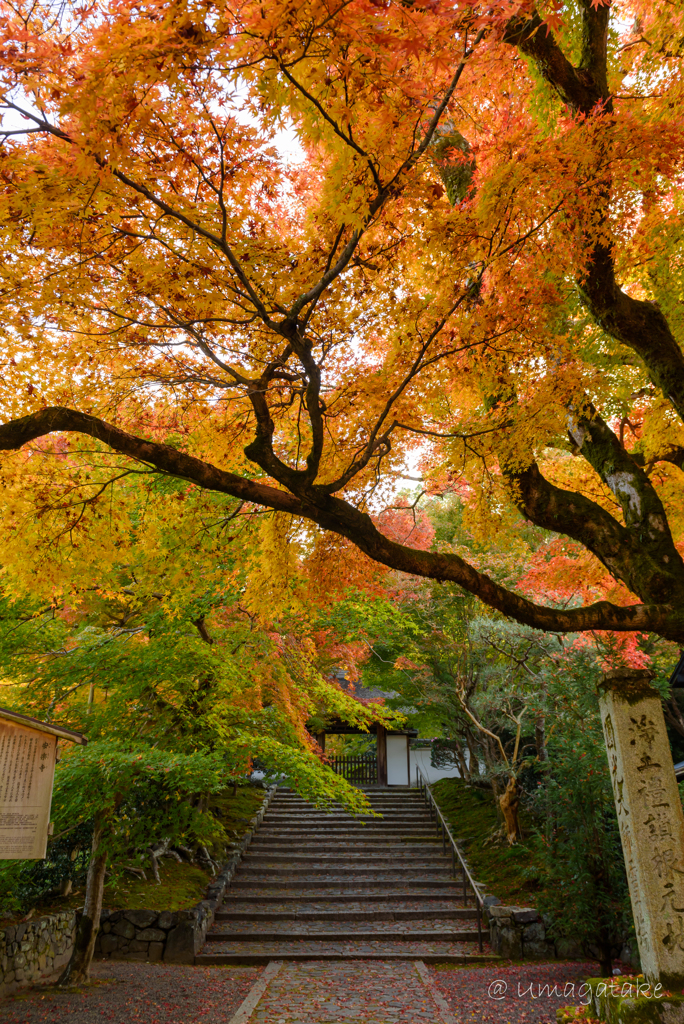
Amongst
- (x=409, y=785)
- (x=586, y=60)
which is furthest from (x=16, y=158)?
(x=409, y=785)

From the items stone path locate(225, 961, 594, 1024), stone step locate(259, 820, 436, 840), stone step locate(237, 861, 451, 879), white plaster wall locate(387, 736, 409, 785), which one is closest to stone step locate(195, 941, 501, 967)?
stone path locate(225, 961, 594, 1024)

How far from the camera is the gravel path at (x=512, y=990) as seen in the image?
676cm

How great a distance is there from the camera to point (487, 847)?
43.2ft

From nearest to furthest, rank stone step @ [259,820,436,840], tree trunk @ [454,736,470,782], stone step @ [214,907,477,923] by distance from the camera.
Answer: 1. stone step @ [214,907,477,923]
2. stone step @ [259,820,436,840]
3. tree trunk @ [454,736,470,782]

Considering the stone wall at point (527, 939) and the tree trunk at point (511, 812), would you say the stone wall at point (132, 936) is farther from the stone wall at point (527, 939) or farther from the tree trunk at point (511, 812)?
the tree trunk at point (511, 812)

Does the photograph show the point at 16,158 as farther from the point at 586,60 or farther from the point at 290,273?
the point at 586,60

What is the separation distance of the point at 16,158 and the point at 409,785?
21.2m

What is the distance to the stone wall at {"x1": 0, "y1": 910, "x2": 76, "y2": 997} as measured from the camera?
25.1 feet

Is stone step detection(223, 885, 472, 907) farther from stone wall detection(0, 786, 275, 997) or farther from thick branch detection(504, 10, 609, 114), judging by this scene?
thick branch detection(504, 10, 609, 114)

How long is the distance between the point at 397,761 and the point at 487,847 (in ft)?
30.2

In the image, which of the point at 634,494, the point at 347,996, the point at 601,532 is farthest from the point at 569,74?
the point at 347,996

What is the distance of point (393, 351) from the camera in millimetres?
5762

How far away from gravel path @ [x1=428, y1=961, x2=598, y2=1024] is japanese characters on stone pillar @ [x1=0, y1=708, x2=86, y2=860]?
4.78 metres

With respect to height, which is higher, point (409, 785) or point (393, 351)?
point (393, 351)
